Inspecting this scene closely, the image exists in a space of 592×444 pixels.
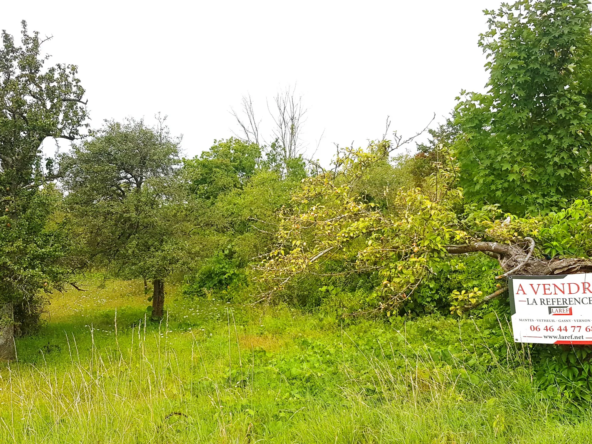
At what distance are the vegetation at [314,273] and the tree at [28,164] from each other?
40 mm

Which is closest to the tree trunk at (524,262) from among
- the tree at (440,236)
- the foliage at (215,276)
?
the tree at (440,236)

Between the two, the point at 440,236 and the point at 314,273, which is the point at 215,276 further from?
the point at 440,236

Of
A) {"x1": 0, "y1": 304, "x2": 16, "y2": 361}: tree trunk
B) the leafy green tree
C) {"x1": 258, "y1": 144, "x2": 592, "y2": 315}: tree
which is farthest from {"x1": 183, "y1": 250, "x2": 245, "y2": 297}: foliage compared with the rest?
{"x1": 258, "y1": 144, "x2": 592, "y2": 315}: tree

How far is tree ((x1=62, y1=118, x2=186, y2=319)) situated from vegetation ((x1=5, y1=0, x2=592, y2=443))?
0.18 ft

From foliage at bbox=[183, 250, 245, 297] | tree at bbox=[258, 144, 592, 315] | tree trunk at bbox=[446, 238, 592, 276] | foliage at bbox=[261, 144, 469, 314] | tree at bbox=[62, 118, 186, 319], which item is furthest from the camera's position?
foliage at bbox=[183, 250, 245, 297]

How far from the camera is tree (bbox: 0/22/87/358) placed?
7.25m

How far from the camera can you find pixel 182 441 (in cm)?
352

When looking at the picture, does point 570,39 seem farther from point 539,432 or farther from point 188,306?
point 188,306

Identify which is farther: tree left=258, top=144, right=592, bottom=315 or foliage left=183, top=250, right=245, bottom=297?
Answer: foliage left=183, top=250, right=245, bottom=297

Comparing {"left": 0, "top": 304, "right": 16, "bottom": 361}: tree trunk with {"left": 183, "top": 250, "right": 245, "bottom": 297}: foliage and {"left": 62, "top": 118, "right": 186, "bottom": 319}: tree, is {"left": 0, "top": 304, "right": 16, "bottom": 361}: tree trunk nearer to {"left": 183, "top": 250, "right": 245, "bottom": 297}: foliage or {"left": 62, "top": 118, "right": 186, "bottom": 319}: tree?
{"left": 62, "top": 118, "right": 186, "bottom": 319}: tree

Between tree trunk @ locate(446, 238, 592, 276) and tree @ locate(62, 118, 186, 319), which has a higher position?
tree @ locate(62, 118, 186, 319)

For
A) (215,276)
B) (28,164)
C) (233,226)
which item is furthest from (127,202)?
(215,276)

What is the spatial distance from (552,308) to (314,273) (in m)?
2.19

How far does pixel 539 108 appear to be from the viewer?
8.49 metres
